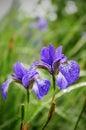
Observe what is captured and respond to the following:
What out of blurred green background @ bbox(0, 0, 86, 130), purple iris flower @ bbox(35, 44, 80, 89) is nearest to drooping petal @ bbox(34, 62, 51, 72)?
purple iris flower @ bbox(35, 44, 80, 89)

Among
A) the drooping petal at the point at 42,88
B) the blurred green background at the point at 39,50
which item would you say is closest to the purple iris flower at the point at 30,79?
the drooping petal at the point at 42,88

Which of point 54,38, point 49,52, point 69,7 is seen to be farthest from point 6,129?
point 69,7


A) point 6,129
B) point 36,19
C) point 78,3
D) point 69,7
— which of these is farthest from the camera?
point 69,7

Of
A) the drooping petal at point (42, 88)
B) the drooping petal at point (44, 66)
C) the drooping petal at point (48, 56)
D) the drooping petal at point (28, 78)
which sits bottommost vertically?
the drooping petal at point (42, 88)

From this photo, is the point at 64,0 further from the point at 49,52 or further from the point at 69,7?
the point at 49,52

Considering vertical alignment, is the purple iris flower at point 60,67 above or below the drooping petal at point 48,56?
below

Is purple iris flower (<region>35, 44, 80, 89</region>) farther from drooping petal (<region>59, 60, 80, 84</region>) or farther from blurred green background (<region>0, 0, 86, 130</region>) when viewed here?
blurred green background (<region>0, 0, 86, 130</region>)

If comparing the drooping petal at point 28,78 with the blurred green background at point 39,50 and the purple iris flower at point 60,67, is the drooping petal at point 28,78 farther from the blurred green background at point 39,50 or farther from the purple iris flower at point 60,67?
the blurred green background at point 39,50
